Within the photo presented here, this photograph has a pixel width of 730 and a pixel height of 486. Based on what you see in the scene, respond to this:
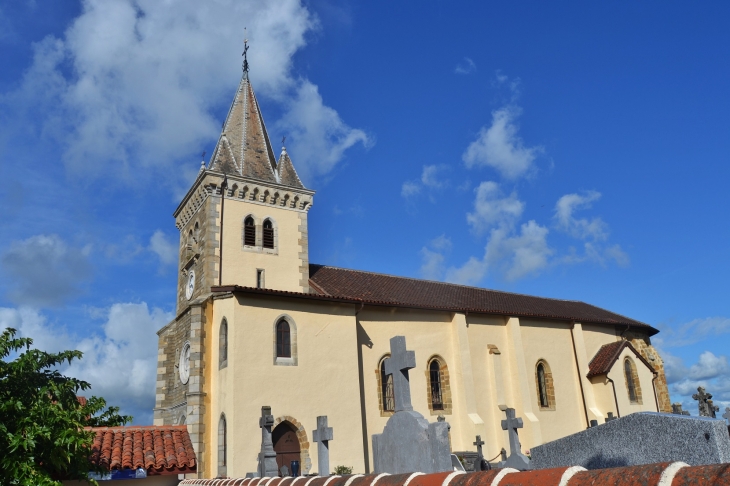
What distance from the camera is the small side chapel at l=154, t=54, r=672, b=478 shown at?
18.0 m

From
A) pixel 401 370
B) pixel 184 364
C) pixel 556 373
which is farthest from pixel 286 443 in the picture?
pixel 556 373

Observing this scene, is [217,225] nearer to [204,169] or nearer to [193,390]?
[204,169]

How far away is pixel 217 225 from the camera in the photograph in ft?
70.9

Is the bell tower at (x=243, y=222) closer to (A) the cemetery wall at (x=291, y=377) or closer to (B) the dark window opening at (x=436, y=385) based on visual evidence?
(A) the cemetery wall at (x=291, y=377)

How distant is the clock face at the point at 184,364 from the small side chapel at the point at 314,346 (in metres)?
0.11

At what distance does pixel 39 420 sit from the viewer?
11.1 metres

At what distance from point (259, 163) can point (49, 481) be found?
54.3 ft

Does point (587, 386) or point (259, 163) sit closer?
point (259, 163)

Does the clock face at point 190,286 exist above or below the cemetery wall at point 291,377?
above

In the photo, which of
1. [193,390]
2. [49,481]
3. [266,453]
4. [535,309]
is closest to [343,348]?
[193,390]

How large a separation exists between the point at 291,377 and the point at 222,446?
9.62 feet

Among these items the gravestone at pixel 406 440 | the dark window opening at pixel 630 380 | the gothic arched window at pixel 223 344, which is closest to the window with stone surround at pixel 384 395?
the gothic arched window at pixel 223 344

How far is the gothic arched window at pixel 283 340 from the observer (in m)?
18.6

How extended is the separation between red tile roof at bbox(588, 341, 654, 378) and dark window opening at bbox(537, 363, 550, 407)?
287cm
